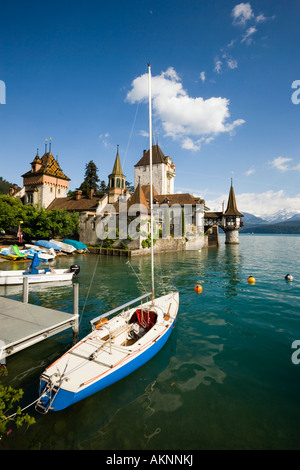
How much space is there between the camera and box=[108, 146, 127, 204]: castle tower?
176 ft

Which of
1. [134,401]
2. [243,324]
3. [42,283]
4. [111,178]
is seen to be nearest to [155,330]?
[134,401]

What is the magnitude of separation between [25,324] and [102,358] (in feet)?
11.7

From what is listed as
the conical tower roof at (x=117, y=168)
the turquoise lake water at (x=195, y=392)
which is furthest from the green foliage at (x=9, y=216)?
the turquoise lake water at (x=195, y=392)

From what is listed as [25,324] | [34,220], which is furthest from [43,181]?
[25,324]

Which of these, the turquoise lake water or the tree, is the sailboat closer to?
the turquoise lake water

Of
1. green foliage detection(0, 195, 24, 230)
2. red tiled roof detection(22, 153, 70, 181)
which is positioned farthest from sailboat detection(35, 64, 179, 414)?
red tiled roof detection(22, 153, 70, 181)

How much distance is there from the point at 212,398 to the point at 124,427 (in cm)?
269

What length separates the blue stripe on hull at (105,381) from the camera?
5.68 metres

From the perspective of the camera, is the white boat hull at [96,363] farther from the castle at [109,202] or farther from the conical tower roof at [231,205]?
the conical tower roof at [231,205]

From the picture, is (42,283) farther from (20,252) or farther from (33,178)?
(33,178)

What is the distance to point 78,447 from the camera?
17.0 ft

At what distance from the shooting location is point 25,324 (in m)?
8.57

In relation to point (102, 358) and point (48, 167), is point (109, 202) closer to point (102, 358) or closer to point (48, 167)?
point (48, 167)

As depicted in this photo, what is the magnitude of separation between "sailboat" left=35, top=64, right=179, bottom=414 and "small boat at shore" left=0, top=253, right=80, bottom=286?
1167 cm
